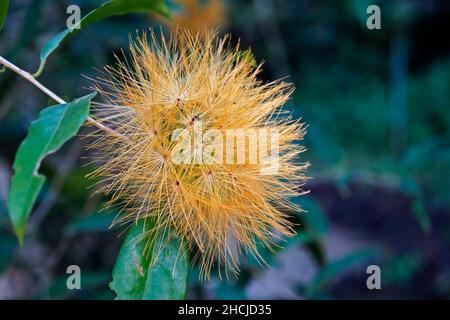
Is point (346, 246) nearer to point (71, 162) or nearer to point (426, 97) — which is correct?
point (426, 97)

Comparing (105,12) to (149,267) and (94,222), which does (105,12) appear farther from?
(94,222)

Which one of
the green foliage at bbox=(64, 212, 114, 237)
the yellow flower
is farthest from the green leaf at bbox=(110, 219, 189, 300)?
the green foliage at bbox=(64, 212, 114, 237)

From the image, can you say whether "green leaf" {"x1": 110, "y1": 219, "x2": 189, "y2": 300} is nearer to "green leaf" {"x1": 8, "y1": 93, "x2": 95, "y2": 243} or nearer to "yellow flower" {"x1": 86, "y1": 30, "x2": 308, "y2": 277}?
"yellow flower" {"x1": 86, "y1": 30, "x2": 308, "y2": 277}

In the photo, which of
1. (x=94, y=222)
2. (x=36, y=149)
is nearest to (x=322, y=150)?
(x=94, y=222)

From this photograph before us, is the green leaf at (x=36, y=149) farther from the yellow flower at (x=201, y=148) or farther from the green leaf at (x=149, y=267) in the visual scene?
the green leaf at (x=149, y=267)

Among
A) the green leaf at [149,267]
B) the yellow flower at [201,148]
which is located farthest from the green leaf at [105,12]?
the green leaf at [149,267]
